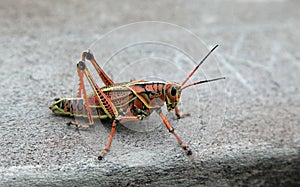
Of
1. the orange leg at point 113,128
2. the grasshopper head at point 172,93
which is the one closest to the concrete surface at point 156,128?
the orange leg at point 113,128

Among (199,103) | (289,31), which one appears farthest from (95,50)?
(289,31)

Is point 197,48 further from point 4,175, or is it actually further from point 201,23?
point 4,175

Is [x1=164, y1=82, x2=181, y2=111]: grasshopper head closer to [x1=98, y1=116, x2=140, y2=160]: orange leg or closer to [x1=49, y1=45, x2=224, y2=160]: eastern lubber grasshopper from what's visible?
[x1=49, y1=45, x2=224, y2=160]: eastern lubber grasshopper

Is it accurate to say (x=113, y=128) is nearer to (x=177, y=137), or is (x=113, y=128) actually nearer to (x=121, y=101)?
(x=121, y=101)

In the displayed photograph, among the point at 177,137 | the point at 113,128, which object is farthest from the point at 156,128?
the point at 113,128

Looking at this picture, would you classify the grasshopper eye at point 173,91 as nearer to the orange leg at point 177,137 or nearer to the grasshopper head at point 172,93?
the grasshopper head at point 172,93
